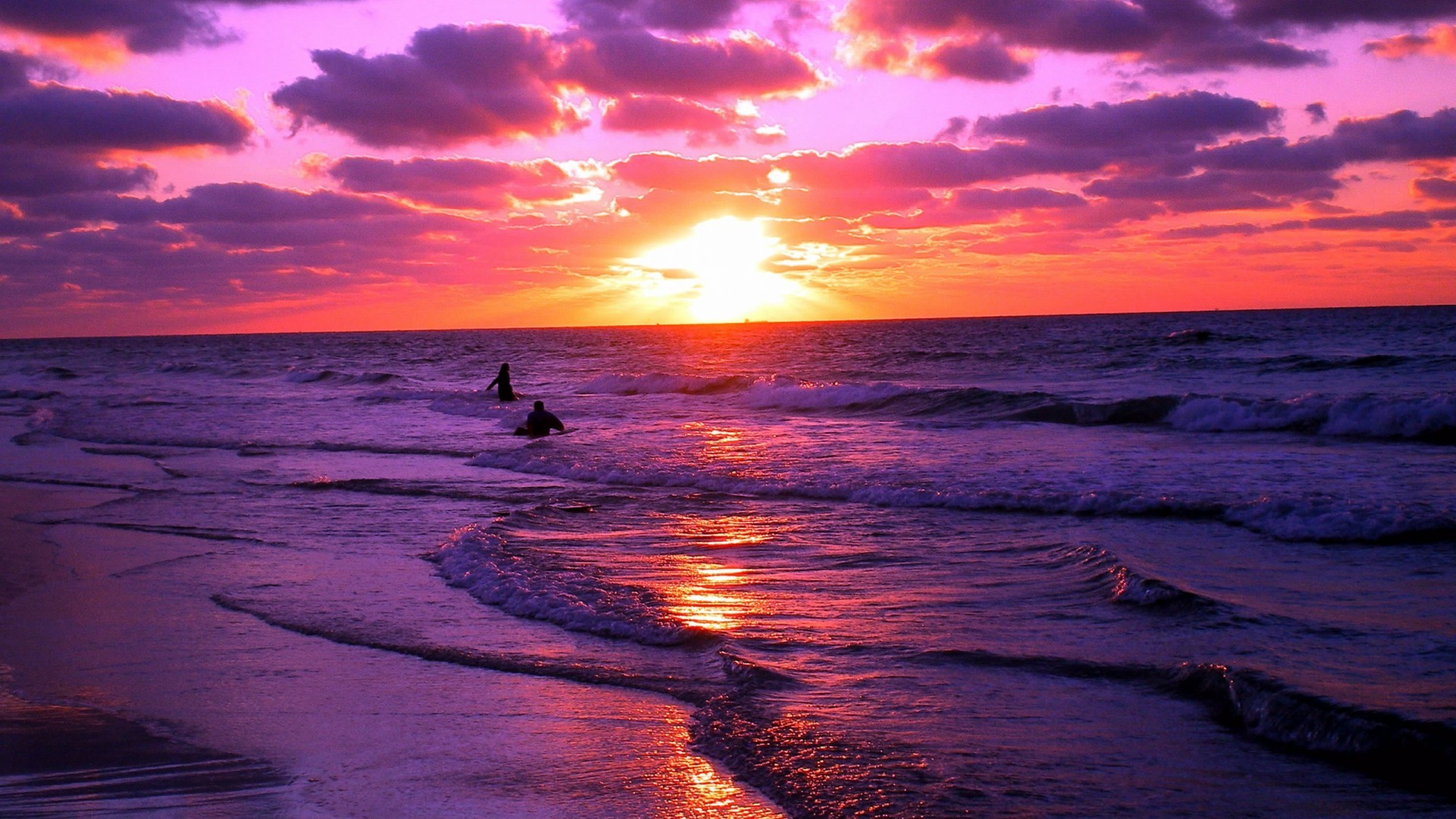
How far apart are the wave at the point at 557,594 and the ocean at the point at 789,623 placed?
4 cm

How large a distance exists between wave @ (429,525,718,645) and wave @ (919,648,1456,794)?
6.56ft

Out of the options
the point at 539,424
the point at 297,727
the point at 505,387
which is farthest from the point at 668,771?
the point at 505,387

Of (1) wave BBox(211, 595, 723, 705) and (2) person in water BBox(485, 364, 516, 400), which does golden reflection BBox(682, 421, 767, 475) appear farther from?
(2) person in water BBox(485, 364, 516, 400)

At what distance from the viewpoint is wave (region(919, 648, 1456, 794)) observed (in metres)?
4.79

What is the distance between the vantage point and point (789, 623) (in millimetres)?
7258

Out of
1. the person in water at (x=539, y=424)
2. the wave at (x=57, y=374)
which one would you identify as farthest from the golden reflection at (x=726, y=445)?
the wave at (x=57, y=374)

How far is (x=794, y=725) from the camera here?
533 cm

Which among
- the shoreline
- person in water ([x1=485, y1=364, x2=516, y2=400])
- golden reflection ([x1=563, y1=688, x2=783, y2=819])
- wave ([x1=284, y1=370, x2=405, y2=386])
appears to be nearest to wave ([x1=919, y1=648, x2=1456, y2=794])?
golden reflection ([x1=563, y1=688, x2=783, y2=819])

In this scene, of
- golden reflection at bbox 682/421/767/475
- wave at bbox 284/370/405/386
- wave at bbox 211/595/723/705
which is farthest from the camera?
wave at bbox 284/370/405/386

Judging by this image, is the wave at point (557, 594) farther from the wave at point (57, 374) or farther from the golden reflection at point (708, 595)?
the wave at point (57, 374)

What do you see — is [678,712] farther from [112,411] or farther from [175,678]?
[112,411]

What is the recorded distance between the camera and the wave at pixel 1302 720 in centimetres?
479

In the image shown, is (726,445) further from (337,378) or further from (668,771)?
(337,378)

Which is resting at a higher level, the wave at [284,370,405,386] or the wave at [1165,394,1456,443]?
the wave at [284,370,405,386]
